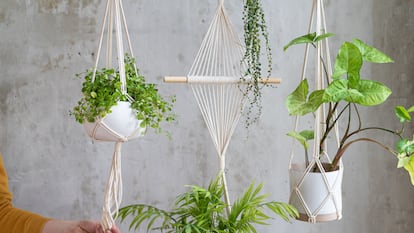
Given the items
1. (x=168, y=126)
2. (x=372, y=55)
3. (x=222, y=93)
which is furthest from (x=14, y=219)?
(x=372, y=55)

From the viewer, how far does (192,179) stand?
8.95 feet

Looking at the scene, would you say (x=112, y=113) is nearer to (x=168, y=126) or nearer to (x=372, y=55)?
(x=168, y=126)

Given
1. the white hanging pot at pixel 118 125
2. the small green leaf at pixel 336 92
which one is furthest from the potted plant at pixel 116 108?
the small green leaf at pixel 336 92

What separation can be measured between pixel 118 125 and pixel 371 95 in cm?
95

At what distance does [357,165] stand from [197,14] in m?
1.18

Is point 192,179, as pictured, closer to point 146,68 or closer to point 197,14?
point 146,68

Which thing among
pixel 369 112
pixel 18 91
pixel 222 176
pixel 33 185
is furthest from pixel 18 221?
pixel 369 112

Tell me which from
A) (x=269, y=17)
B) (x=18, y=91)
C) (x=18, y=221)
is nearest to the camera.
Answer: (x=18, y=221)

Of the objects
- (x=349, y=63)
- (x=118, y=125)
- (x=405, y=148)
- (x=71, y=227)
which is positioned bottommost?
(x=71, y=227)

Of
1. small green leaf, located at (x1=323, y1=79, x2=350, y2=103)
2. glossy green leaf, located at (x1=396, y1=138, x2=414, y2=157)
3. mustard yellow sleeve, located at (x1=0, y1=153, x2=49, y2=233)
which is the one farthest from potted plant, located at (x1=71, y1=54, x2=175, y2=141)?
glossy green leaf, located at (x1=396, y1=138, x2=414, y2=157)

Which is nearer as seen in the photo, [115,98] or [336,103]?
[115,98]

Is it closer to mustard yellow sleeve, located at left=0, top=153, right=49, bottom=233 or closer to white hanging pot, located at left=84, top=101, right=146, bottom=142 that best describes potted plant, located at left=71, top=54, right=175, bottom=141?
white hanging pot, located at left=84, top=101, right=146, bottom=142

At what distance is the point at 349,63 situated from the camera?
79.7 inches

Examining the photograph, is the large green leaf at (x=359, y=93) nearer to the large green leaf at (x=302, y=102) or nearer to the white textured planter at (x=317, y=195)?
the large green leaf at (x=302, y=102)
